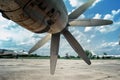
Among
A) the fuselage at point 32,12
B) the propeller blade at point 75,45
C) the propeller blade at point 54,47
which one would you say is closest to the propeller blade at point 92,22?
the propeller blade at point 75,45

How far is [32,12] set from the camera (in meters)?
6.22

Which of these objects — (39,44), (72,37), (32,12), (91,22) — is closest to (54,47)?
(72,37)

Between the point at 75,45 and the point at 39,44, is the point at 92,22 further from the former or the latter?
the point at 39,44

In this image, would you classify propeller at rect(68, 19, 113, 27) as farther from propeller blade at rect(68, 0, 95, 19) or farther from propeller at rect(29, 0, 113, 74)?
propeller blade at rect(68, 0, 95, 19)

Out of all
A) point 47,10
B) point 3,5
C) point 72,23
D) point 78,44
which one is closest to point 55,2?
point 47,10

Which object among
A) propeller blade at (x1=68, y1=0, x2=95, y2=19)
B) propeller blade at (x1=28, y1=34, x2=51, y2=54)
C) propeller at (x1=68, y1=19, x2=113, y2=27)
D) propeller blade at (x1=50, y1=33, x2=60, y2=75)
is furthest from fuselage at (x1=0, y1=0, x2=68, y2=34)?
propeller blade at (x1=28, y1=34, x2=51, y2=54)

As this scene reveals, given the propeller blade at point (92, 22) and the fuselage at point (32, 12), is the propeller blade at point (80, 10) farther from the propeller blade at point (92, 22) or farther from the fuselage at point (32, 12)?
the fuselage at point (32, 12)

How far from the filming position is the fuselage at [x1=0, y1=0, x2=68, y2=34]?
5610 millimetres

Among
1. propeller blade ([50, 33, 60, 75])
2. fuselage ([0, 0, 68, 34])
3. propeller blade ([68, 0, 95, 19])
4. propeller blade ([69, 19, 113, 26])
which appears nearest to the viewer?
fuselage ([0, 0, 68, 34])

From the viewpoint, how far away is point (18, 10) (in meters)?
5.82

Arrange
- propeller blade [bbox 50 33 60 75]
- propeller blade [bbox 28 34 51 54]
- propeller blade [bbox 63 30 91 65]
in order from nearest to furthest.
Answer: propeller blade [bbox 50 33 60 75]
propeller blade [bbox 63 30 91 65]
propeller blade [bbox 28 34 51 54]

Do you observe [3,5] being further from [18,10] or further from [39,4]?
[39,4]

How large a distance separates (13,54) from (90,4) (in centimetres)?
7077

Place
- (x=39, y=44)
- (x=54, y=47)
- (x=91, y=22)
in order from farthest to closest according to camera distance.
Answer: (x=39, y=44), (x=54, y=47), (x=91, y=22)
